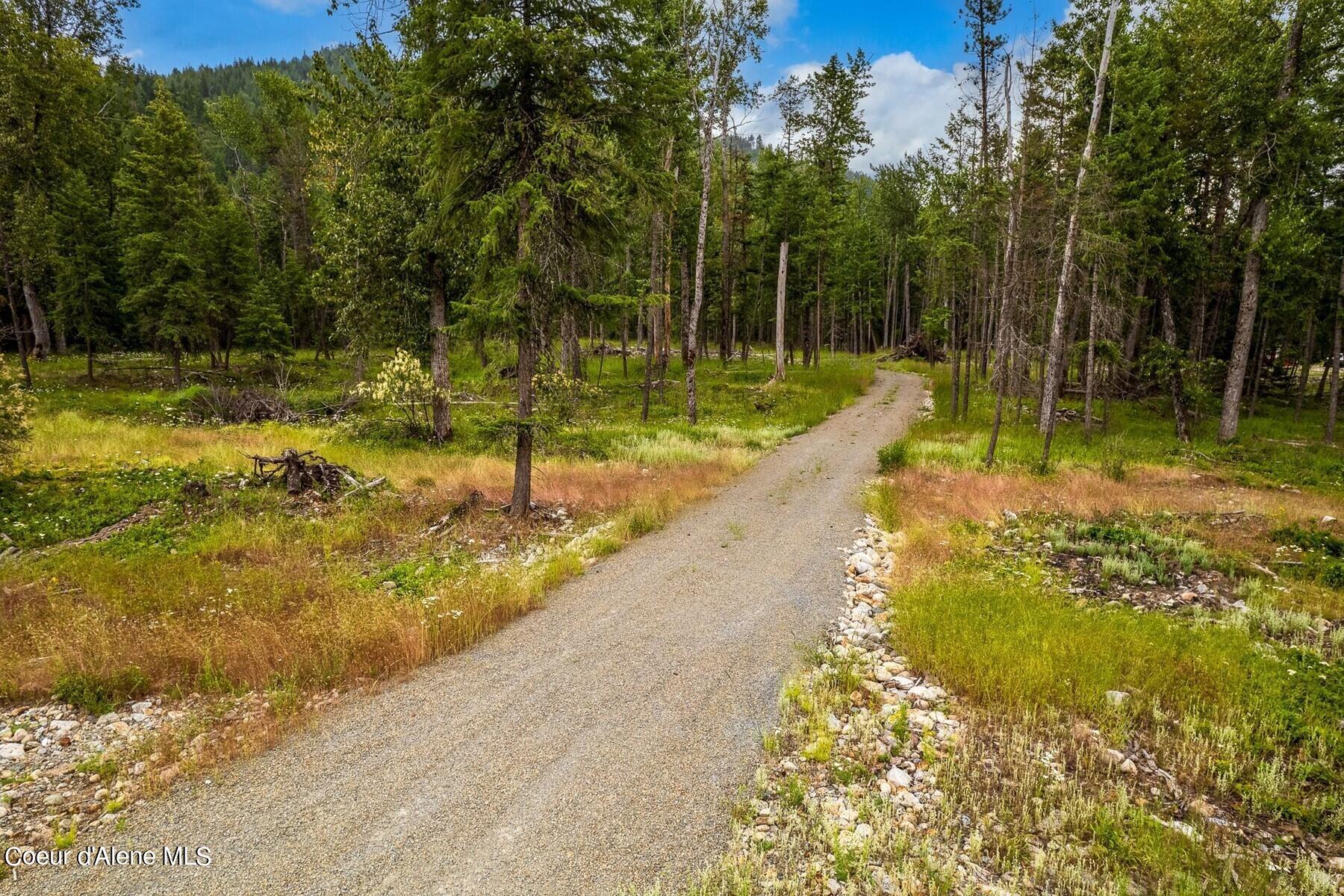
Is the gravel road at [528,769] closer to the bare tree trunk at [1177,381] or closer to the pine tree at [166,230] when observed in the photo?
the bare tree trunk at [1177,381]

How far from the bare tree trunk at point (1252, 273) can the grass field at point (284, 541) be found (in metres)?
16.4

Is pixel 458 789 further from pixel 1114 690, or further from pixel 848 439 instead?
pixel 848 439

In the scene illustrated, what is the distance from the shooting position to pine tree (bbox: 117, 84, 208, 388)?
91.6ft

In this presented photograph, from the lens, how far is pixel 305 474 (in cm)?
1334

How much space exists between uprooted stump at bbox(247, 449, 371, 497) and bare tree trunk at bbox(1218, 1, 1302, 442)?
29224 mm

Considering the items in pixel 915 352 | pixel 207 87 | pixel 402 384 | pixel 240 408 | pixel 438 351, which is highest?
pixel 207 87

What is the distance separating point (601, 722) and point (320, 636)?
12.6ft

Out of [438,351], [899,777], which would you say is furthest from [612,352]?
[899,777]

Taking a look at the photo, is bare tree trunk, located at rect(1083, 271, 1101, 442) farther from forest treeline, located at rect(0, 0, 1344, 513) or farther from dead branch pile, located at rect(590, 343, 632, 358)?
dead branch pile, located at rect(590, 343, 632, 358)

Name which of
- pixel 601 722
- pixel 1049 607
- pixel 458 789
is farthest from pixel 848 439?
pixel 458 789

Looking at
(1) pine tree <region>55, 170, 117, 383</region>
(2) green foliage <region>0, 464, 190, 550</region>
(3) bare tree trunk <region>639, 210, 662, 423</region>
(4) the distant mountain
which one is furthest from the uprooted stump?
(4) the distant mountain

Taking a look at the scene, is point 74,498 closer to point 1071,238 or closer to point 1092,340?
point 1071,238

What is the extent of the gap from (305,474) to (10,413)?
5642 mm

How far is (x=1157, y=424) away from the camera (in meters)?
24.6
